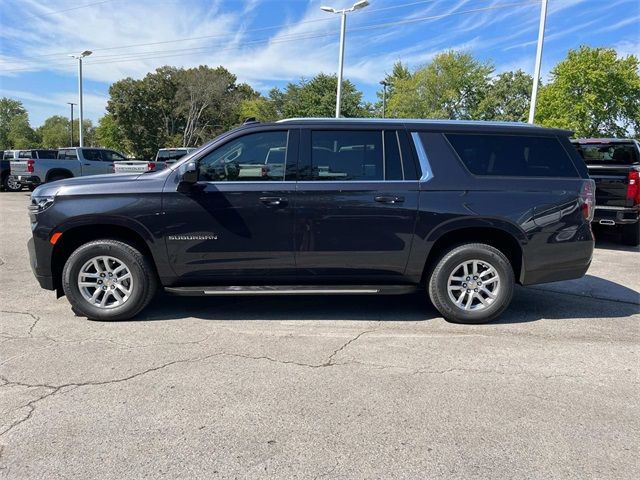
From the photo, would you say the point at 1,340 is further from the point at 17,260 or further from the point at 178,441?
the point at 17,260

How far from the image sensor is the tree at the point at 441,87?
45312mm

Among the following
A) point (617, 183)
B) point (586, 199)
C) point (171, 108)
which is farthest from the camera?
point (171, 108)

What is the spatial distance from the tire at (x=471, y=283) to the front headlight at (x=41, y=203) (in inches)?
147

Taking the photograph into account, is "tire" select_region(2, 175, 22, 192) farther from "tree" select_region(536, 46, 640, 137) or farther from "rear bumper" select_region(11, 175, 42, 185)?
"tree" select_region(536, 46, 640, 137)

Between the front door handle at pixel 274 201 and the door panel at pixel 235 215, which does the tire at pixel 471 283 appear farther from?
the front door handle at pixel 274 201

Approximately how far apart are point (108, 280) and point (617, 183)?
834 cm

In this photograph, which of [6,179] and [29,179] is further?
[6,179]

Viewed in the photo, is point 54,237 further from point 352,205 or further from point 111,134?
point 111,134

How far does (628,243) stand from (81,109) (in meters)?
35.4

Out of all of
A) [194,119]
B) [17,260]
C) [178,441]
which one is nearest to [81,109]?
[194,119]

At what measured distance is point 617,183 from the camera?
8453 millimetres

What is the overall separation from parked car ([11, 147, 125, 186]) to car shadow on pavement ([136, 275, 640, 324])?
1508cm

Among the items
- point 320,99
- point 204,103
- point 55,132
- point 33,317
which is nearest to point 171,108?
point 204,103

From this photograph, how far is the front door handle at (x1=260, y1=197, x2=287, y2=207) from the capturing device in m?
4.47
